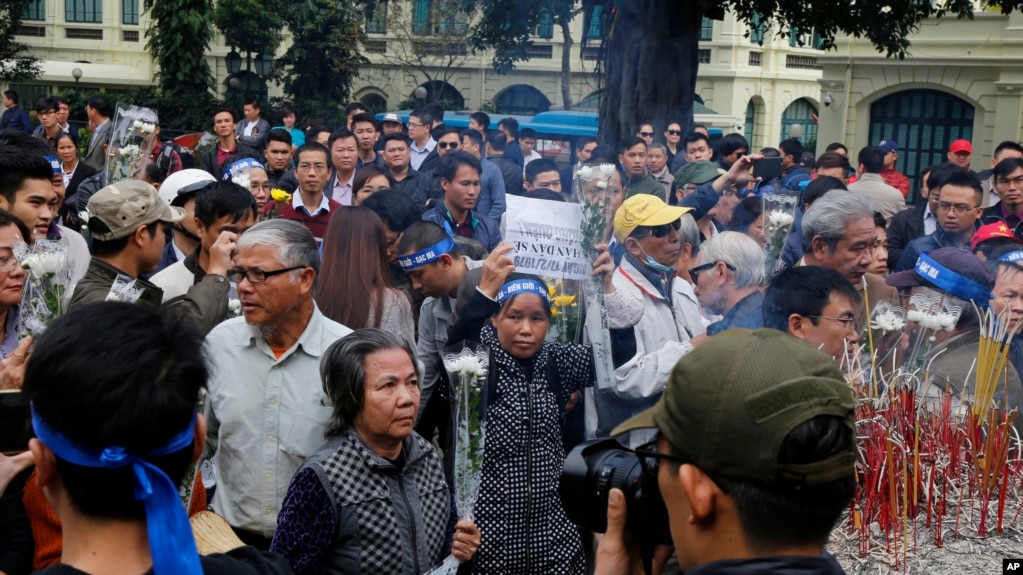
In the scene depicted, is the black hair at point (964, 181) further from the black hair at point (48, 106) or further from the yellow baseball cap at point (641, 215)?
the black hair at point (48, 106)

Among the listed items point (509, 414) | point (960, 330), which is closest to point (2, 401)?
point (509, 414)

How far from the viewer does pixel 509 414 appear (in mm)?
4070

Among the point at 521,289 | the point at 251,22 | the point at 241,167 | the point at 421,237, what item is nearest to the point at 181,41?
the point at 251,22

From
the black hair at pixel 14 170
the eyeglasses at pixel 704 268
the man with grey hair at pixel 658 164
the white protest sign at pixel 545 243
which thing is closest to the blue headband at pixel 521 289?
the white protest sign at pixel 545 243

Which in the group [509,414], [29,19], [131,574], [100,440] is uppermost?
[29,19]

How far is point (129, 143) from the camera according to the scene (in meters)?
7.39

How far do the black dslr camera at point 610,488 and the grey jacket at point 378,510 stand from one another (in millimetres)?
1109

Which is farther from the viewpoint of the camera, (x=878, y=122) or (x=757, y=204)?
(x=878, y=122)

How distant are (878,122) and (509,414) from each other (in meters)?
25.8

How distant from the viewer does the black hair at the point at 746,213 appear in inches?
275

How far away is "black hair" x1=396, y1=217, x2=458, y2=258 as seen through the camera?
5008 millimetres

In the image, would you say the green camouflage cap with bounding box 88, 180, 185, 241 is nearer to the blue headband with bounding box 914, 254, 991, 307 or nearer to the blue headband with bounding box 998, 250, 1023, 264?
the blue headband with bounding box 914, 254, 991, 307

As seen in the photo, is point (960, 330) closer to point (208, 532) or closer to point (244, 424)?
point (244, 424)

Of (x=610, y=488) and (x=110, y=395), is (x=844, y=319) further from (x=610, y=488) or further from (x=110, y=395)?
(x=110, y=395)
